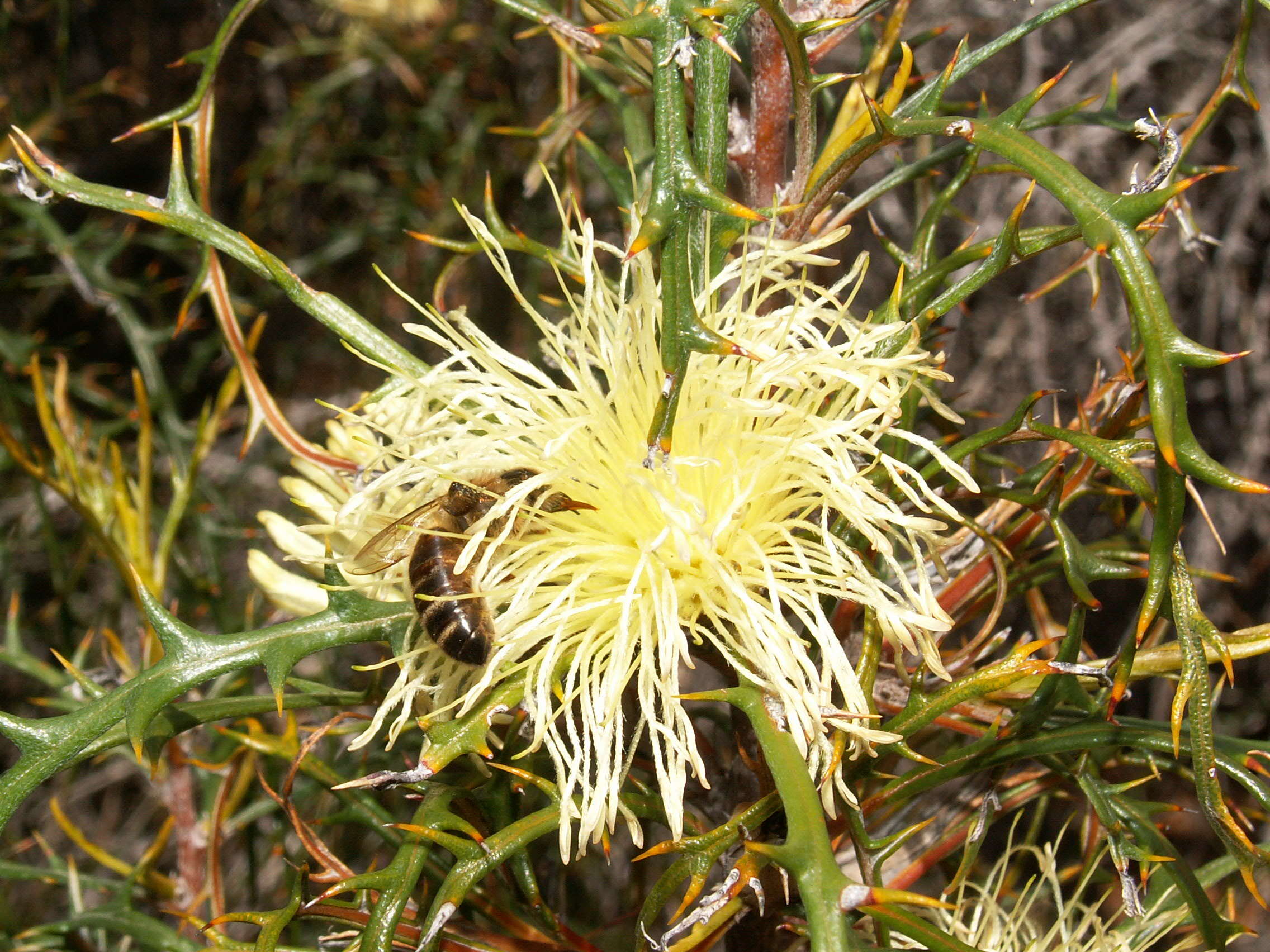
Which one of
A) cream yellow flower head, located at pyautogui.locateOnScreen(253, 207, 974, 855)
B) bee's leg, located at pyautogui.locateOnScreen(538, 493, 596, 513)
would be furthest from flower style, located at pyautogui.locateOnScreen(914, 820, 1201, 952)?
bee's leg, located at pyautogui.locateOnScreen(538, 493, 596, 513)

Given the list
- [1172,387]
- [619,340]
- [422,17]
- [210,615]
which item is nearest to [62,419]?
[210,615]

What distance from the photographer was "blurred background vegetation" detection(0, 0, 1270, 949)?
2076 millimetres

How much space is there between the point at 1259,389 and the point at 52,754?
2245mm

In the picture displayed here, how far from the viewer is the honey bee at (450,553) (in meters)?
0.74

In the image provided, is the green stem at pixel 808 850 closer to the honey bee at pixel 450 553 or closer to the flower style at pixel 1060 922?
the honey bee at pixel 450 553

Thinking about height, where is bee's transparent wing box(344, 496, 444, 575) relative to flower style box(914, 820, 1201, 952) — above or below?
above

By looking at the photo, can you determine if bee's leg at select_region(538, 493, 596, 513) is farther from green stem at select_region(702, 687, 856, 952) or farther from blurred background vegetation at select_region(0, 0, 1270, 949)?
blurred background vegetation at select_region(0, 0, 1270, 949)

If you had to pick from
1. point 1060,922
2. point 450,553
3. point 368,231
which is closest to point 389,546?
point 450,553

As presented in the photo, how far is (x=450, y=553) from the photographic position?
80cm

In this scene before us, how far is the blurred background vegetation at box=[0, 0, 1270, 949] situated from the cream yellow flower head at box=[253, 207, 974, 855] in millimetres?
1158

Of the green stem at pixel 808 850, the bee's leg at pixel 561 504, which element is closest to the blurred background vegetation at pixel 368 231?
the bee's leg at pixel 561 504

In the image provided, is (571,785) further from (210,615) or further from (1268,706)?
(1268,706)

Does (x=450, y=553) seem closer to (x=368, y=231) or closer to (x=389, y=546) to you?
(x=389, y=546)

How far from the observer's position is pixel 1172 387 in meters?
0.55
